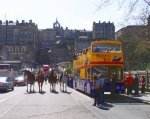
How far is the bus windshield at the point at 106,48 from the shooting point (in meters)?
32.5

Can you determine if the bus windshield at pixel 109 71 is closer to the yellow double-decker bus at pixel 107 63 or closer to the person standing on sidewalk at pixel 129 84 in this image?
the yellow double-decker bus at pixel 107 63

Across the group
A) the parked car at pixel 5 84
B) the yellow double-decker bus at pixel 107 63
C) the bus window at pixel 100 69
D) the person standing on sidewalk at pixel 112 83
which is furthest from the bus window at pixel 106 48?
the parked car at pixel 5 84

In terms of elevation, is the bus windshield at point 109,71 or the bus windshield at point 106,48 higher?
the bus windshield at point 106,48

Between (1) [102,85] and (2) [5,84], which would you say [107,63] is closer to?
(1) [102,85]

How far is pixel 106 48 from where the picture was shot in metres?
32.8

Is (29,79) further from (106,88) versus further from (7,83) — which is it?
(106,88)

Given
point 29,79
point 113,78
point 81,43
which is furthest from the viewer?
point 81,43

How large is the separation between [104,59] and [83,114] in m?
12.7

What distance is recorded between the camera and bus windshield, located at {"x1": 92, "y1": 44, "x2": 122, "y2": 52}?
32500 mm

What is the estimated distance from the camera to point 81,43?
6929 inches

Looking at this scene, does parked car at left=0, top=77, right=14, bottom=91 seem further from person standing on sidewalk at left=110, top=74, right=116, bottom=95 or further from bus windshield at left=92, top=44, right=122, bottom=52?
person standing on sidewalk at left=110, top=74, right=116, bottom=95

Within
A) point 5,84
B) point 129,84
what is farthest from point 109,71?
point 5,84

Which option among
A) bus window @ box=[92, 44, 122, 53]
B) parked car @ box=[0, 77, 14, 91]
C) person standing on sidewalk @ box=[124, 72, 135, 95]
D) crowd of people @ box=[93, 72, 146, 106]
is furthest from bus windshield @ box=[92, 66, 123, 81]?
parked car @ box=[0, 77, 14, 91]

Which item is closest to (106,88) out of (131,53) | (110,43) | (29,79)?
(110,43)
